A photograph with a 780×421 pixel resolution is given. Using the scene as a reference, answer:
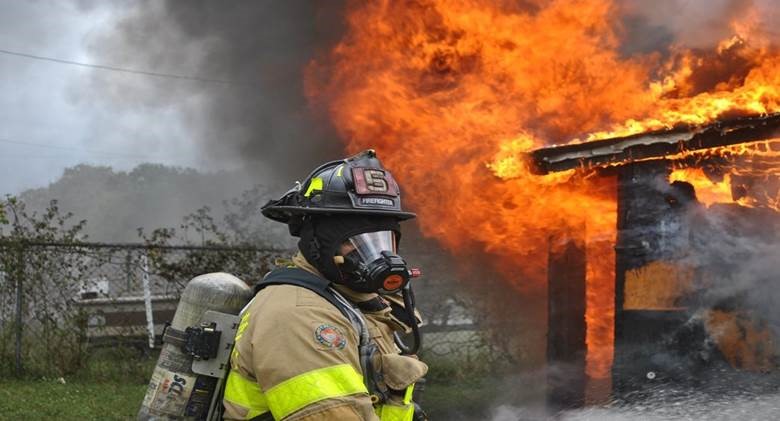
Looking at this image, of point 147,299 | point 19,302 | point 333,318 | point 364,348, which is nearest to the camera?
point 333,318

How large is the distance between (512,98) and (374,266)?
5302 millimetres

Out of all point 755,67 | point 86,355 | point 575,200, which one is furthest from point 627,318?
point 86,355

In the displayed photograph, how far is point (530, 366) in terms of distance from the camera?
931 cm

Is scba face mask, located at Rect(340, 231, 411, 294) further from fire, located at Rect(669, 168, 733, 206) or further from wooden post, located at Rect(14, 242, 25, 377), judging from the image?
wooden post, located at Rect(14, 242, 25, 377)

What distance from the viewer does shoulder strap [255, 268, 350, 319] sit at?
2.39 metres

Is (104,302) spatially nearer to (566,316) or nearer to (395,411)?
(566,316)

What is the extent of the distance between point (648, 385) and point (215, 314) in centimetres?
502

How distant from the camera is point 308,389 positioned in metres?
2.08

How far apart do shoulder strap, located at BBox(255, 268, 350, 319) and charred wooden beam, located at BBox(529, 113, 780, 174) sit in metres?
4.61

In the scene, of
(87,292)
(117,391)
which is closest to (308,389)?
(117,391)

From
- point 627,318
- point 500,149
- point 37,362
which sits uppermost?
point 500,149

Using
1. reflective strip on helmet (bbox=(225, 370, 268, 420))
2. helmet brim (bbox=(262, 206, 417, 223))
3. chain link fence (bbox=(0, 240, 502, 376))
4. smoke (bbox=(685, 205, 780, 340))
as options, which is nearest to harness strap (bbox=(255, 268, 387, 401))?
helmet brim (bbox=(262, 206, 417, 223))

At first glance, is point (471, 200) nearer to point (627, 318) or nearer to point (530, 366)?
point (627, 318)

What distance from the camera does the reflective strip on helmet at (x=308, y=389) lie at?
81.8 inches
